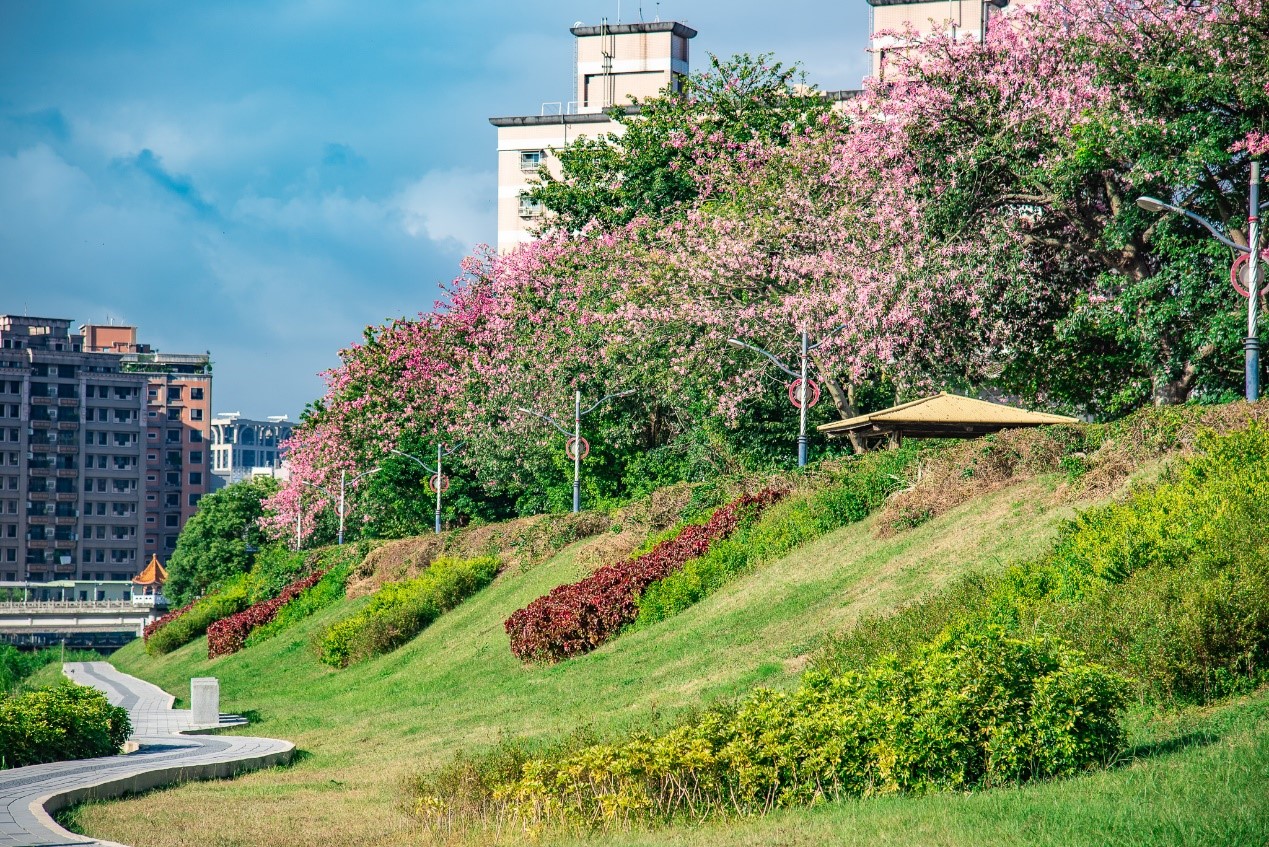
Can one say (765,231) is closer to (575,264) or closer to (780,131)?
(780,131)

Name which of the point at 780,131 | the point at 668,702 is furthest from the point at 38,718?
the point at 780,131

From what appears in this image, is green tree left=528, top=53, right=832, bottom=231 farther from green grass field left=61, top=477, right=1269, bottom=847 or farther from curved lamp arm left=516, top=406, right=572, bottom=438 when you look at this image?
green grass field left=61, top=477, right=1269, bottom=847

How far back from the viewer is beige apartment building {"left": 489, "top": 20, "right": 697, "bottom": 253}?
84.1 m

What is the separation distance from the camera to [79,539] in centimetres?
13912

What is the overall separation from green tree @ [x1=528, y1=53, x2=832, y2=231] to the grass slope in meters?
22.0

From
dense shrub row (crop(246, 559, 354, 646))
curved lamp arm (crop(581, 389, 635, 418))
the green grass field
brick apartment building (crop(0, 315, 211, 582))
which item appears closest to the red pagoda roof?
brick apartment building (crop(0, 315, 211, 582))

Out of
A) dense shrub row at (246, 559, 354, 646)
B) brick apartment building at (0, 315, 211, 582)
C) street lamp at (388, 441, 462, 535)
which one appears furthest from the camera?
brick apartment building at (0, 315, 211, 582)

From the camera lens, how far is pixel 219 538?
99938 mm

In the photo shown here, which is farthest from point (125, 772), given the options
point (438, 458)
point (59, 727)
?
point (438, 458)

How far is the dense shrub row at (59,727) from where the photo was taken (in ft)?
58.7

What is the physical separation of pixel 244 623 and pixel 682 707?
32507 millimetres

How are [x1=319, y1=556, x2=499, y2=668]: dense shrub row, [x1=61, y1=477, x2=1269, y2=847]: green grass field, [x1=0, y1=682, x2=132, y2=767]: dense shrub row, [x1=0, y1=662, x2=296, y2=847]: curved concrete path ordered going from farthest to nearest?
[x1=319, y1=556, x2=499, y2=668]: dense shrub row → [x1=0, y1=682, x2=132, y2=767]: dense shrub row → [x1=0, y1=662, x2=296, y2=847]: curved concrete path → [x1=61, y1=477, x2=1269, y2=847]: green grass field

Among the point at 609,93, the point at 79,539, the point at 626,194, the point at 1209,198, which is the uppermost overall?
the point at 609,93

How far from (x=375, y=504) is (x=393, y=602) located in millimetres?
25748
